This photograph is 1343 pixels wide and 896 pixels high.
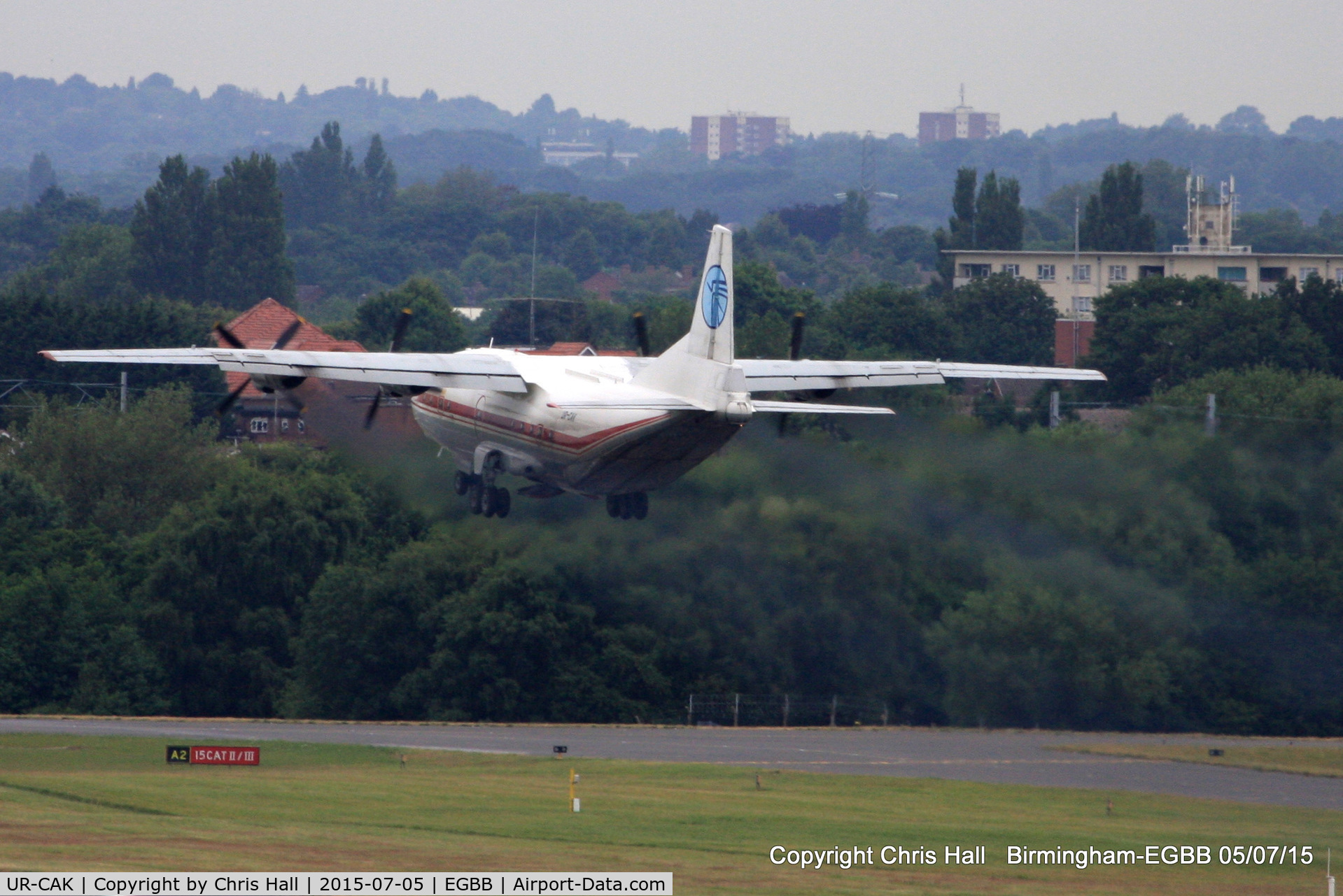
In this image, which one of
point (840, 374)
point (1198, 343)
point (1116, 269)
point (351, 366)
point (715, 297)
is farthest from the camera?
point (1116, 269)

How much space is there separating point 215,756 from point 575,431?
86.7 feet

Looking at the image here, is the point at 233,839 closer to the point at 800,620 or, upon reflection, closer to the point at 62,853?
the point at 62,853

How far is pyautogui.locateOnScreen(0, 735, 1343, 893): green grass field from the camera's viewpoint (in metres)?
44.0

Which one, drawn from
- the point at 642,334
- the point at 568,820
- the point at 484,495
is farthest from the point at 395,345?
the point at 568,820

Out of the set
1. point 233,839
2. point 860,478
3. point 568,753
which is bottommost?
point 568,753

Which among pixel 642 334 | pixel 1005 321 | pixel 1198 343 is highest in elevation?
pixel 642 334

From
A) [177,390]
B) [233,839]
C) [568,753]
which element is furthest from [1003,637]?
[177,390]

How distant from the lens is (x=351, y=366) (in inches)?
1960

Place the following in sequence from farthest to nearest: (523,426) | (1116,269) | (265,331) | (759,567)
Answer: (1116,269), (265,331), (759,567), (523,426)

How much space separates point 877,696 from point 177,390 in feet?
192

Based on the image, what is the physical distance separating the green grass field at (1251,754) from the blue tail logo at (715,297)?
34.6 metres

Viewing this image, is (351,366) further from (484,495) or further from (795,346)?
(795,346)

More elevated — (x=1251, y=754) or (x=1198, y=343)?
(x=1198, y=343)

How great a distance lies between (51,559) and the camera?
9969 cm
